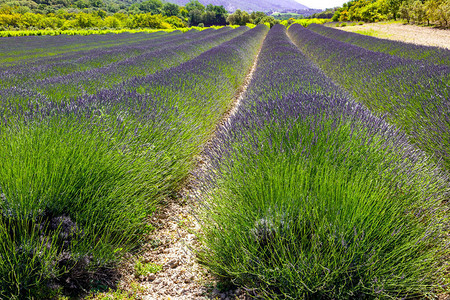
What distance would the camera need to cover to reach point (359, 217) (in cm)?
134

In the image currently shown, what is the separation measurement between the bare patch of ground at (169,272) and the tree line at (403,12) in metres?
25.7

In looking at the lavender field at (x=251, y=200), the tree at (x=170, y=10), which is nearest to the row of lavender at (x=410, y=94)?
the lavender field at (x=251, y=200)

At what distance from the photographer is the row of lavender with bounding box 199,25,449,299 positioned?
4.09 ft

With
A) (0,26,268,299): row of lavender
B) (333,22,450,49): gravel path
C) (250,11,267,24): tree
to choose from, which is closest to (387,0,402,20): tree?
(333,22,450,49): gravel path

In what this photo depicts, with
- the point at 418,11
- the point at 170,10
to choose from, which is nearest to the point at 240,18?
the point at 170,10

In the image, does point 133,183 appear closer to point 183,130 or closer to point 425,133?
point 183,130

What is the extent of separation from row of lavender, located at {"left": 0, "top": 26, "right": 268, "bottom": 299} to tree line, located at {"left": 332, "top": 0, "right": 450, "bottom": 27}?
25446mm

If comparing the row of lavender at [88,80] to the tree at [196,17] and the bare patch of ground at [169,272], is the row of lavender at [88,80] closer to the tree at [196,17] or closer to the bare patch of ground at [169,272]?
the bare patch of ground at [169,272]

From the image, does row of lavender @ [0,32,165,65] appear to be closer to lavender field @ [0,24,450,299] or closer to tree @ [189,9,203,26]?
lavender field @ [0,24,450,299]

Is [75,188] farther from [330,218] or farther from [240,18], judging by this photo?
[240,18]

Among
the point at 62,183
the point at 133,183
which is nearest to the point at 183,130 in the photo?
the point at 133,183

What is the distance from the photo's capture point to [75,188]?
1734 millimetres

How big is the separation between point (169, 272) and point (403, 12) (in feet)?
117

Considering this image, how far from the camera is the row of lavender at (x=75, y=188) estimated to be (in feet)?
4.72
